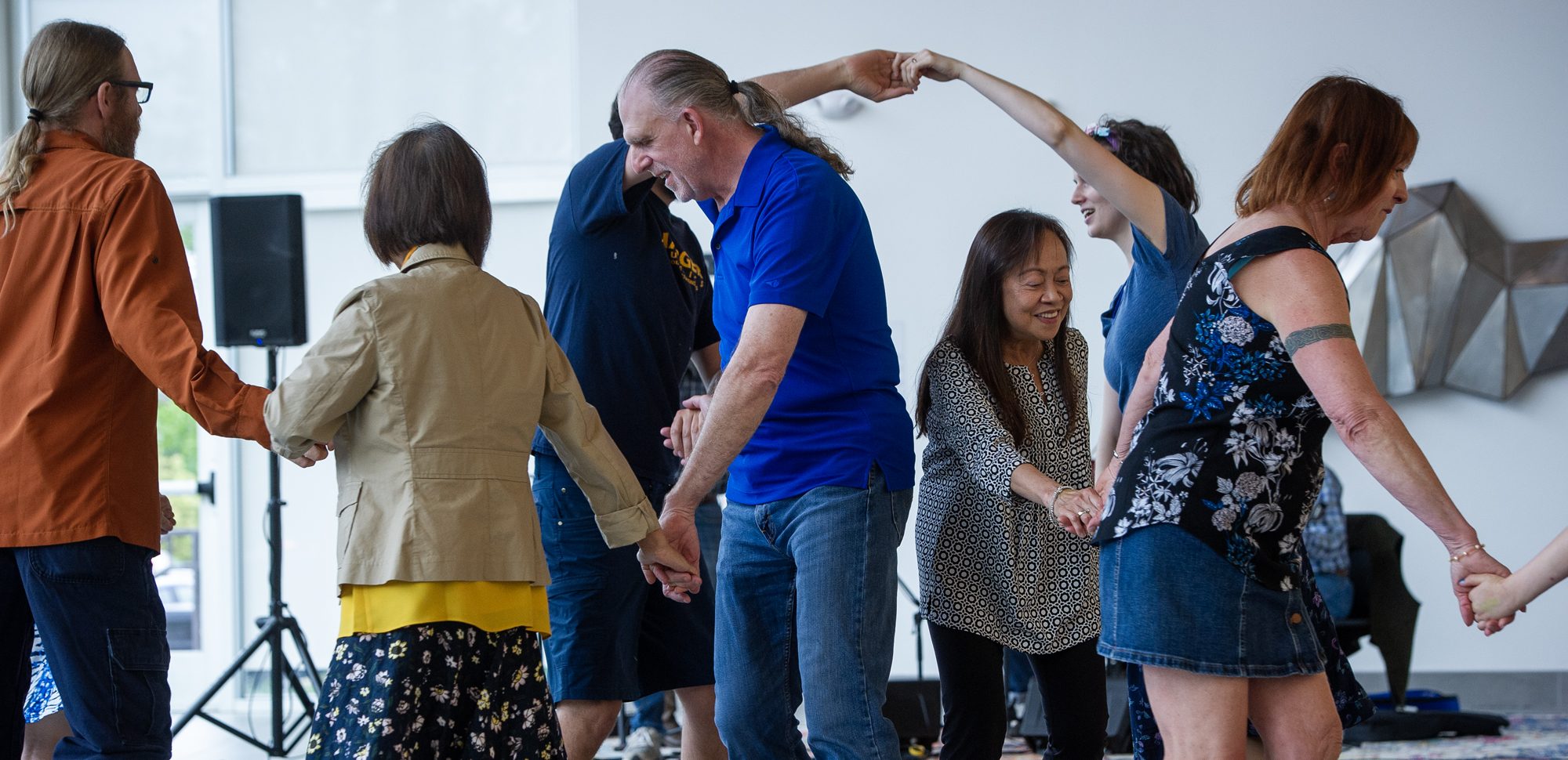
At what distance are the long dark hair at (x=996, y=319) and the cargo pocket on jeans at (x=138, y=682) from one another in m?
1.44

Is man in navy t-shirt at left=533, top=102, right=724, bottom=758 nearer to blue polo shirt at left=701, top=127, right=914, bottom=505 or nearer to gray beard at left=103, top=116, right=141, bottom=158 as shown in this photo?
blue polo shirt at left=701, top=127, right=914, bottom=505

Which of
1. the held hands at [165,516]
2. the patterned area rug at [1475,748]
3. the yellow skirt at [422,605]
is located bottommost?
the patterned area rug at [1475,748]

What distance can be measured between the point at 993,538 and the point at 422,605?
1.10 m

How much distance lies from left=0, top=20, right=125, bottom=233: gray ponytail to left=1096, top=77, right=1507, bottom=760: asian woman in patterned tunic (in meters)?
1.81

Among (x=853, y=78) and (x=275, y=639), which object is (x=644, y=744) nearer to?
(x=275, y=639)

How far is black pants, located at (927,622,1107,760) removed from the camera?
2400mm

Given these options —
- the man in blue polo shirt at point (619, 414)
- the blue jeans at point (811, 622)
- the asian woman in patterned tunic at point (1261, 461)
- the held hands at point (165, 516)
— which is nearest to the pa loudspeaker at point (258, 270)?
the held hands at point (165, 516)

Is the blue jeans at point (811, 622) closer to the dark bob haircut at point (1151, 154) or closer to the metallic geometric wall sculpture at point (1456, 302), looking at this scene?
the dark bob haircut at point (1151, 154)

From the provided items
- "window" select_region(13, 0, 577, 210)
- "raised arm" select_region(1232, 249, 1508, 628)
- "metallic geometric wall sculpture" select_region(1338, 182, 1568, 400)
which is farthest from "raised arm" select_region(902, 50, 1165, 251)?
"window" select_region(13, 0, 577, 210)

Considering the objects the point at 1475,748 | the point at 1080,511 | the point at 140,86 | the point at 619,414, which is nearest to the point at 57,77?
the point at 140,86

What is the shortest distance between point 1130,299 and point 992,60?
11.0 feet

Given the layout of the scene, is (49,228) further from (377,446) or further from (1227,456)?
(1227,456)

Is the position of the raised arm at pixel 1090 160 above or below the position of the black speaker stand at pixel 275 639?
above

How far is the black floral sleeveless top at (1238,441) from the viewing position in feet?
5.43
